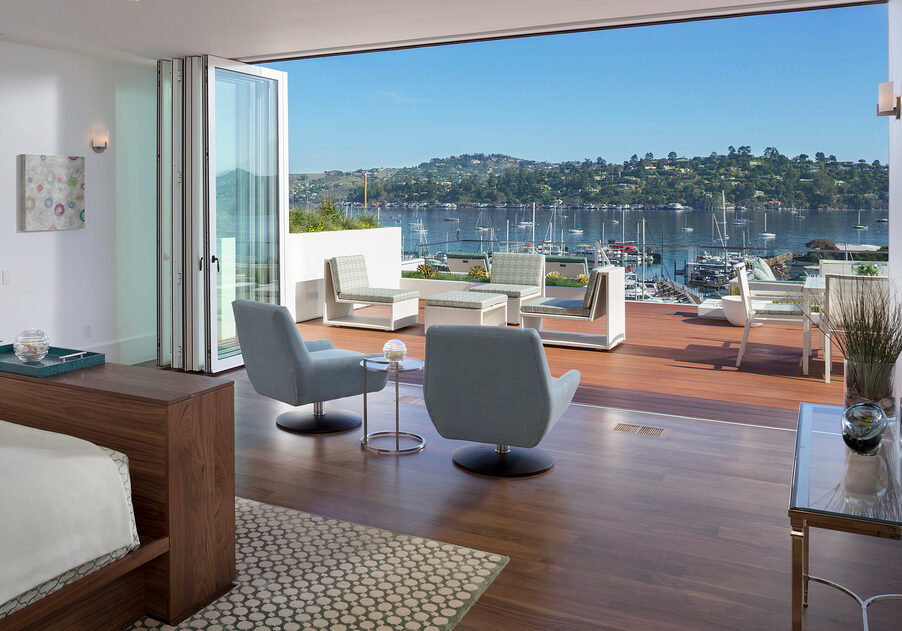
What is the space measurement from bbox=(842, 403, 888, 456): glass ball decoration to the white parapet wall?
6297 mm

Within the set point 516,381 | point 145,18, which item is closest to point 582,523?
point 516,381

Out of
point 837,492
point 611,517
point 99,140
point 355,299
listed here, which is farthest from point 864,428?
point 355,299

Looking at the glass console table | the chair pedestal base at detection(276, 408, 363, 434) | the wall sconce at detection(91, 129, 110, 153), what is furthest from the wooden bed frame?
the wall sconce at detection(91, 129, 110, 153)

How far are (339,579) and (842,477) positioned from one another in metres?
1.74

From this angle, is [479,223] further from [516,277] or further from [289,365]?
[289,365]

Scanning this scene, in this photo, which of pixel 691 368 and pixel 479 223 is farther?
pixel 479 223

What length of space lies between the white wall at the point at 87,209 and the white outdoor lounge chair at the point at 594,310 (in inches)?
144

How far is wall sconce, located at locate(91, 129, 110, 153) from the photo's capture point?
6305mm

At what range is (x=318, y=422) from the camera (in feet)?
16.0

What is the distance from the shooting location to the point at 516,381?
12.1ft

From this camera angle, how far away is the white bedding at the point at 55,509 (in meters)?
1.98

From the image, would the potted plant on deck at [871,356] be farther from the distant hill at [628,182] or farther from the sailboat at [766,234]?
the sailboat at [766,234]

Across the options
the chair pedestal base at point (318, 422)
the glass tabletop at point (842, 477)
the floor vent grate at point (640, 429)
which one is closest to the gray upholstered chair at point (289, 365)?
the chair pedestal base at point (318, 422)

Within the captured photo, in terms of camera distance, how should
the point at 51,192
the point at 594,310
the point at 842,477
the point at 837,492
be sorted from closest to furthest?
the point at 837,492
the point at 842,477
the point at 51,192
the point at 594,310
